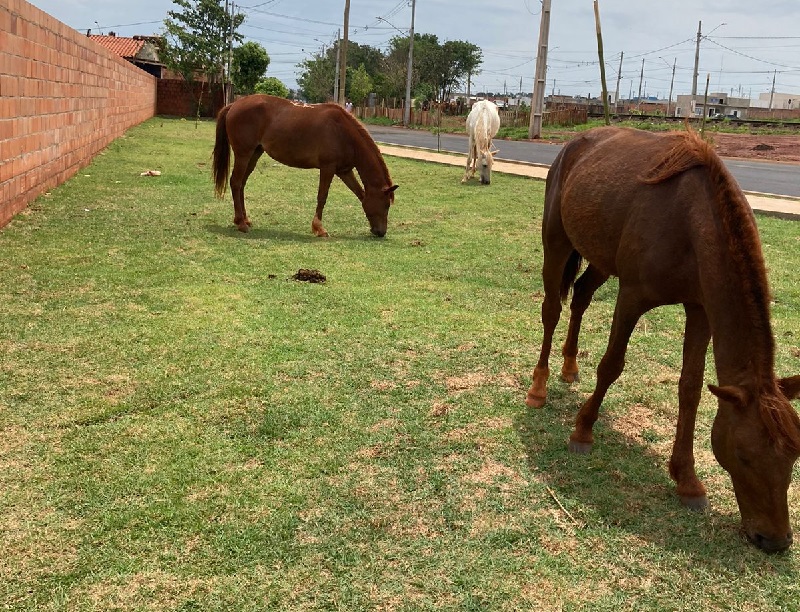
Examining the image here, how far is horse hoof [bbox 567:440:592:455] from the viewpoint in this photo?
348cm

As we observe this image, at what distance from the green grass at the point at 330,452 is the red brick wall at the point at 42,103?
1.79m

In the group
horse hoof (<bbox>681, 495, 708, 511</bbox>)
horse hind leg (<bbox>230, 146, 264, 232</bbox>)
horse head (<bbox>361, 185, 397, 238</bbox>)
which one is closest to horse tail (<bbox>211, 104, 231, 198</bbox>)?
horse hind leg (<bbox>230, 146, 264, 232</bbox>)

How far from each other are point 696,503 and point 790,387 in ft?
2.39

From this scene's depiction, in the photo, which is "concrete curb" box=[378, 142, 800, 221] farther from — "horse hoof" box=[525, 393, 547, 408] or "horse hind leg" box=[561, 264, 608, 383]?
"horse hoof" box=[525, 393, 547, 408]

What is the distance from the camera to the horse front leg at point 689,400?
307 cm

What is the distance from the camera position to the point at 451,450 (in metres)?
3.43

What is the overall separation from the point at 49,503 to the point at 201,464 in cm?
64

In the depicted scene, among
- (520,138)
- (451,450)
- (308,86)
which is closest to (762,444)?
(451,450)

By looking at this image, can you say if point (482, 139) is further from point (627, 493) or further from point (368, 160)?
point (627, 493)

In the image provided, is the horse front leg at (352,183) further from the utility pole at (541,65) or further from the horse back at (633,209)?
the utility pole at (541,65)

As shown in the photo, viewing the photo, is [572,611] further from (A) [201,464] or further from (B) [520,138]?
(B) [520,138]

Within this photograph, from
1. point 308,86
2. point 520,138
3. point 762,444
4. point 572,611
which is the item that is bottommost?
point 572,611

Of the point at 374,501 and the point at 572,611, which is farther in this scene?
the point at 374,501

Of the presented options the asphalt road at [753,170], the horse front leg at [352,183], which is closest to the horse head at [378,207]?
the horse front leg at [352,183]
